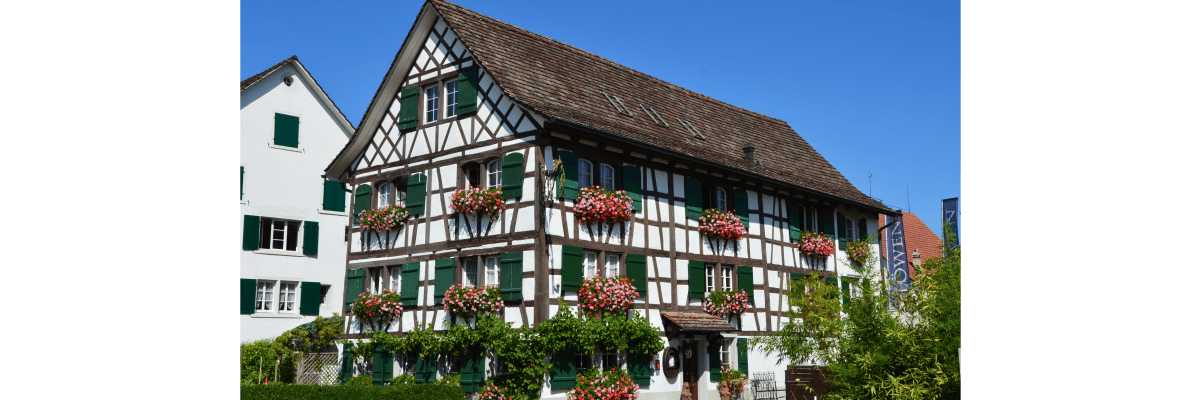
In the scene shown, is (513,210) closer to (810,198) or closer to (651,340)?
(651,340)

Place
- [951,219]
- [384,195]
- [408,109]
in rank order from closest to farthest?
[951,219], [408,109], [384,195]

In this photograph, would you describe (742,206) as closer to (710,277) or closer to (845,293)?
(710,277)

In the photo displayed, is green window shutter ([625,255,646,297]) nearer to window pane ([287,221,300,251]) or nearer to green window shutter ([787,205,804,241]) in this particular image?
green window shutter ([787,205,804,241])

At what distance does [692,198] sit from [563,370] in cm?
502

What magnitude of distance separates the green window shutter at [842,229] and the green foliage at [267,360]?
1298 centimetres

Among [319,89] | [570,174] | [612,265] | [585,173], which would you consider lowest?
[612,265]

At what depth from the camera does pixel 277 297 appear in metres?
24.2

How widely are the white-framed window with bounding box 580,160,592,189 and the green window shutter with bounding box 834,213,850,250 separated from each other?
8742 mm

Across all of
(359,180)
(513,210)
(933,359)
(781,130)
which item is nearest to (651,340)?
(513,210)

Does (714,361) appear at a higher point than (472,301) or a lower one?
lower

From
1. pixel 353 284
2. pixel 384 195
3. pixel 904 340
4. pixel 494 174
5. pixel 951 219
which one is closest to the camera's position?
pixel 951 219

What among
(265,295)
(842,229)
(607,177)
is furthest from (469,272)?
(842,229)

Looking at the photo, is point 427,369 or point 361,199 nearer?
point 427,369

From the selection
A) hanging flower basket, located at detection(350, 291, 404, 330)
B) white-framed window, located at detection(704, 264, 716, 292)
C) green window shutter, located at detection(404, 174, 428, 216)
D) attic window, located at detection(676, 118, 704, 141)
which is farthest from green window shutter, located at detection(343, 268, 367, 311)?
attic window, located at detection(676, 118, 704, 141)
